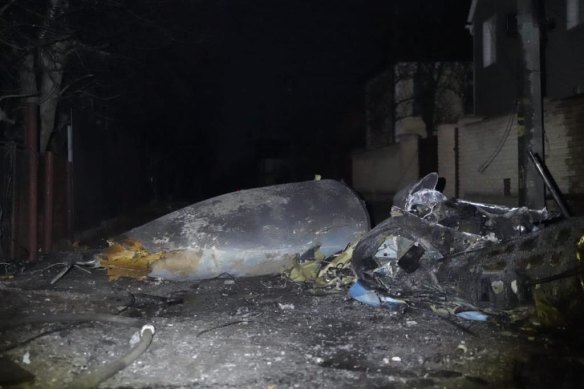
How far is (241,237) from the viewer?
312 inches

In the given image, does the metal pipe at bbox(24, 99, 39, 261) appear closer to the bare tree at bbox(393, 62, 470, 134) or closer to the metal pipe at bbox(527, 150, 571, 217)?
the metal pipe at bbox(527, 150, 571, 217)

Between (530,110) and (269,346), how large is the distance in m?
5.71

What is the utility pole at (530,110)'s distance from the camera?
8328 millimetres

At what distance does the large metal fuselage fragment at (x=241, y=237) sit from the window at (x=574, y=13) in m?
8.57

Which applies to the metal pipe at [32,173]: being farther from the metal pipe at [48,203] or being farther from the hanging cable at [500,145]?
the hanging cable at [500,145]

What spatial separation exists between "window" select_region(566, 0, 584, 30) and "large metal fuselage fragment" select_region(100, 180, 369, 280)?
8573 mm

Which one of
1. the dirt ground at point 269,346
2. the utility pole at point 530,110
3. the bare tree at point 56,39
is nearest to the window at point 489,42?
the utility pole at point 530,110

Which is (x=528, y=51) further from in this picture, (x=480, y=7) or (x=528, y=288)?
(x=480, y=7)

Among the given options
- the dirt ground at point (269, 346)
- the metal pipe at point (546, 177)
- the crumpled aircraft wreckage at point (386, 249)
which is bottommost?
the dirt ground at point (269, 346)

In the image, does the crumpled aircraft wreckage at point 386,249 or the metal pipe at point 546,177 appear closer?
the crumpled aircraft wreckage at point 386,249

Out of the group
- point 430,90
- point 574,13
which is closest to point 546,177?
point 574,13

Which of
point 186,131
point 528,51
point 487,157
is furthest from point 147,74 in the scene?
point 186,131

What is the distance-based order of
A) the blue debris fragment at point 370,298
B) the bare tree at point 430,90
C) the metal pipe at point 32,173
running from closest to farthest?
the blue debris fragment at point 370,298, the metal pipe at point 32,173, the bare tree at point 430,90

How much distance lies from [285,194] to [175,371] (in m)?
4.66
